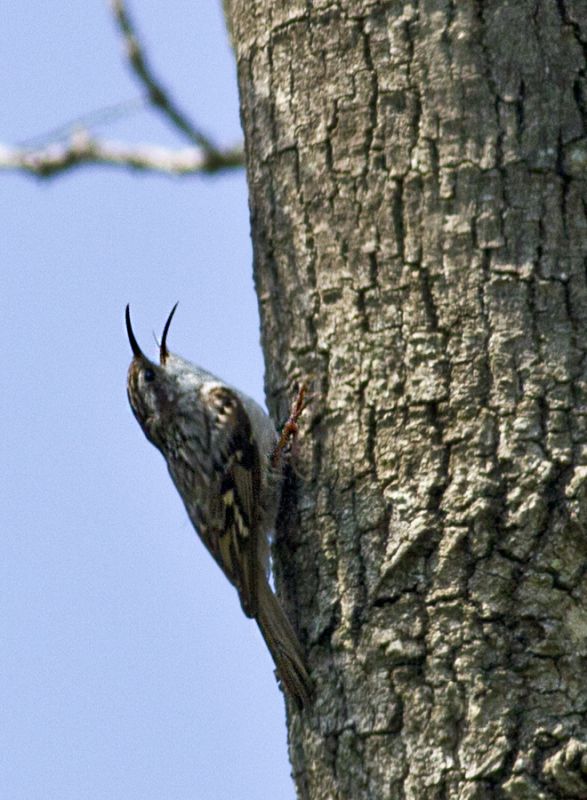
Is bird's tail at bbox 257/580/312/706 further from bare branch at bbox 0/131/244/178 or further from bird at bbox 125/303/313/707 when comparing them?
bare branch at bbox 0/131/244/178

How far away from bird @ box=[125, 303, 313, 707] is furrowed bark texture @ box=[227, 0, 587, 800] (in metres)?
0.10

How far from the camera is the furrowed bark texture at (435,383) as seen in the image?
2.54m

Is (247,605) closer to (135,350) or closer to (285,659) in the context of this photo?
(285,659)

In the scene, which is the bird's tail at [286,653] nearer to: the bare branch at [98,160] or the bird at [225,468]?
the bird at [225,468]

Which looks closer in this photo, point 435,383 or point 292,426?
point 435,383

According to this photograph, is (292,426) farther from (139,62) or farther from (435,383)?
(139,62)

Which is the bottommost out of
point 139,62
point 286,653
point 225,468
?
point 286,653

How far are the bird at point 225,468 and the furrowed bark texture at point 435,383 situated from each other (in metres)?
0.10

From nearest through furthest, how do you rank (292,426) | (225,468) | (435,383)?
(435,383) → (292,426) → (225,468)

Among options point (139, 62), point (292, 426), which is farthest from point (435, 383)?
point (139, 62)

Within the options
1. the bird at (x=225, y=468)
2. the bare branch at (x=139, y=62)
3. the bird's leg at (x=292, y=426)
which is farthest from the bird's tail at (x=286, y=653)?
the bare branch at (x=139, y=62)

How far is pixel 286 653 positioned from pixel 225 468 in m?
1.16

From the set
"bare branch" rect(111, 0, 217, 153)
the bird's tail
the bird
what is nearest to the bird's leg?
the bird

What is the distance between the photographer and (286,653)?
9.46ft
